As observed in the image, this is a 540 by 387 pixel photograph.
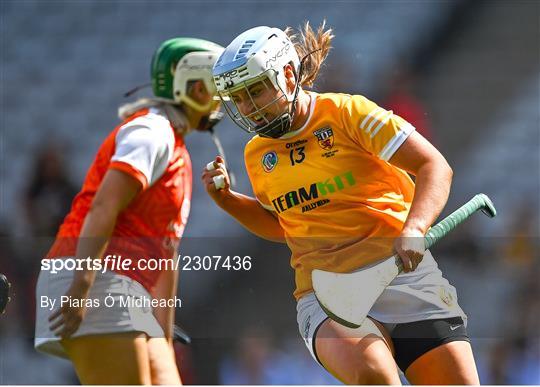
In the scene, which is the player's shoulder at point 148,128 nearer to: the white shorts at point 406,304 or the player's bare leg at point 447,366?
the white shorts at point 406,304

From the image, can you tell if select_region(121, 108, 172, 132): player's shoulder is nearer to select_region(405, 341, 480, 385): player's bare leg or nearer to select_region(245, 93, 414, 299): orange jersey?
select_region(245, 93, 414, 299): orange jersey

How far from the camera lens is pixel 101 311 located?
3.38 meters

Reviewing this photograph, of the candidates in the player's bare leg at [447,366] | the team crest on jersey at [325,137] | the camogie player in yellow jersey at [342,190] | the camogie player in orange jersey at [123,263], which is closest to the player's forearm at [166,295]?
the camogie player in orange jersey at [123,263]

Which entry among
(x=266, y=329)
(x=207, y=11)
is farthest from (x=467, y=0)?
(x=266, y=329)

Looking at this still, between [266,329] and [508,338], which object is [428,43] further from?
A: [266,329]

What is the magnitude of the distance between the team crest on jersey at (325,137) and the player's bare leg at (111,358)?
93cm

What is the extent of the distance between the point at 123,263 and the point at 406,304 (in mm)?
1023

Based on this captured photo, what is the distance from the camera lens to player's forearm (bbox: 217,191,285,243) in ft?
11.3


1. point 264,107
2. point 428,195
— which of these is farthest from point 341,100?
point 428,195

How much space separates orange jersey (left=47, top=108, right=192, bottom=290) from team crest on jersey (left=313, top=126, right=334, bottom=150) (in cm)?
69

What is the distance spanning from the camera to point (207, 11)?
823cm

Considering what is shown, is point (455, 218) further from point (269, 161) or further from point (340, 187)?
point (269, 161)

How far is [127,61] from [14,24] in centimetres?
120

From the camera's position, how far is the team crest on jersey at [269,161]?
127 inches
